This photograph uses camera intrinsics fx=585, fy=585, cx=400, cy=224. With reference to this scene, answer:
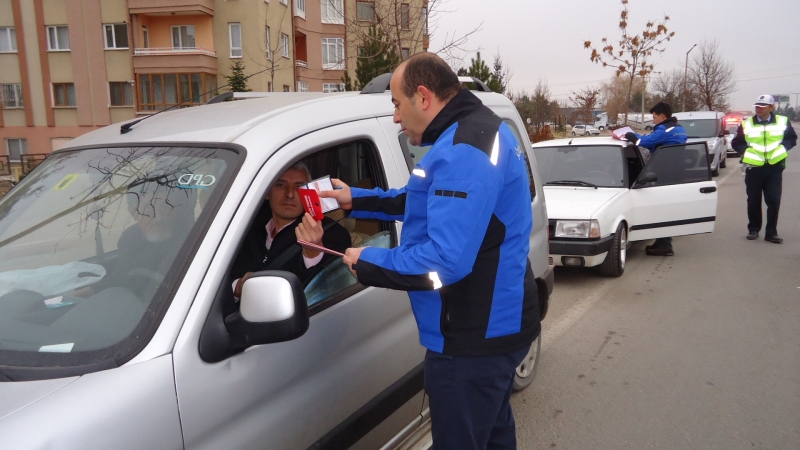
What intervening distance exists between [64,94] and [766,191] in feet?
115

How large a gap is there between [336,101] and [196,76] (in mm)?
32010

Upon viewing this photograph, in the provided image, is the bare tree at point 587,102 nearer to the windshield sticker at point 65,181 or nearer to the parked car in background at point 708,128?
the parked car in background at point 708,128

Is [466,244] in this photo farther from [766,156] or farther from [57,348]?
[766,156]

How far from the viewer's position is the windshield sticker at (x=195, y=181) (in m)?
1.94

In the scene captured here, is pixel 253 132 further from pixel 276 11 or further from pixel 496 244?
pixel 276 11

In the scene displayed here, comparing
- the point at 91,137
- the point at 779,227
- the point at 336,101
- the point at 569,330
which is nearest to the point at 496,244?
the point at 336,101

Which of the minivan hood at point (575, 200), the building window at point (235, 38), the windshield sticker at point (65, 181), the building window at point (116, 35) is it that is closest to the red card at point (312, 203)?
the windshield sticker at point (65, 181)

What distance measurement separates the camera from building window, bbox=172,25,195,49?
32.8 metres

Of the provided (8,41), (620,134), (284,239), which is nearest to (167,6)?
(8,41)

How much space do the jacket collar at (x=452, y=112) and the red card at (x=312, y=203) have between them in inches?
20.4

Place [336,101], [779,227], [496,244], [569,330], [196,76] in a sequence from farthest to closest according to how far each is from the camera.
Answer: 1. [196,76]
2. [779,227]
3. [569,330]
4. [336,101]
5. [496,244]

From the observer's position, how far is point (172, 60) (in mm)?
30938

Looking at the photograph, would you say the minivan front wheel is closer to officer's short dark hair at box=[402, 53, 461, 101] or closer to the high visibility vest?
officer's short dark hair at box=[402, 53, 461, 101]

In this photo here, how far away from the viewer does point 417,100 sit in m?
2.08
